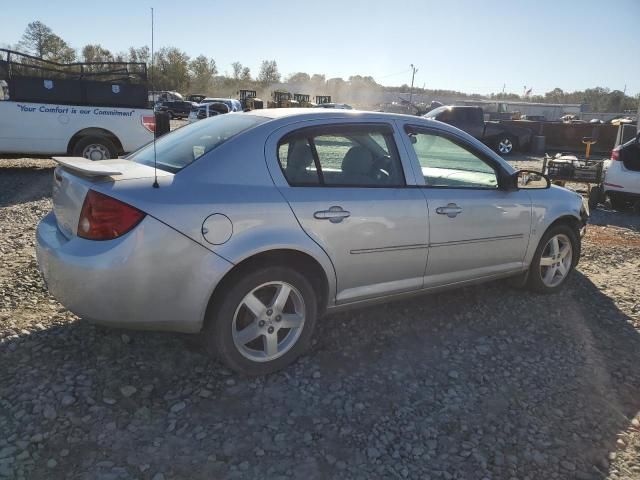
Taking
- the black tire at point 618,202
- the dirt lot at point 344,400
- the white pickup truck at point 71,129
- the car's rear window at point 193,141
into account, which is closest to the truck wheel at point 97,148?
the white pickup truck at point 71,129

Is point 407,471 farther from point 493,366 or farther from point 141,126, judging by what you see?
point 141,126

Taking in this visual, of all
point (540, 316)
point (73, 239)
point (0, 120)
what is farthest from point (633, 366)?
point (0, 120)

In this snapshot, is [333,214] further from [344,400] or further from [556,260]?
[556,260]

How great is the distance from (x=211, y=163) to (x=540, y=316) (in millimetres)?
3074

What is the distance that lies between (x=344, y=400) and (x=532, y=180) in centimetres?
300

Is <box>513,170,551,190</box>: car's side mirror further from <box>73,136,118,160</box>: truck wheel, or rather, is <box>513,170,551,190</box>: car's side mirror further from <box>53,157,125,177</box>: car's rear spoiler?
<box>73,136,118,160</box>: truck wheel

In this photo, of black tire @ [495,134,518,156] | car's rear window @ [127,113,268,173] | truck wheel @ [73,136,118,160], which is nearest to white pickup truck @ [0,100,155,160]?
truck wheel @ [73,136,118,160]

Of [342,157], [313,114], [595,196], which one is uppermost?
[313,114]

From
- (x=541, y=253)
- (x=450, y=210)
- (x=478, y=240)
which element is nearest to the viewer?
(x=450, y=210)

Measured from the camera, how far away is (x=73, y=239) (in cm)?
288

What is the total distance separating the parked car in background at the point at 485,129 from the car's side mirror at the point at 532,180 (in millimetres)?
14251

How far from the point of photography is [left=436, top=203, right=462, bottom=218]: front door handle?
369 centimetres

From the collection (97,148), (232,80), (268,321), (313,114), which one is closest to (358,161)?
(313,114)

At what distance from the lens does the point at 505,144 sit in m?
20.2
